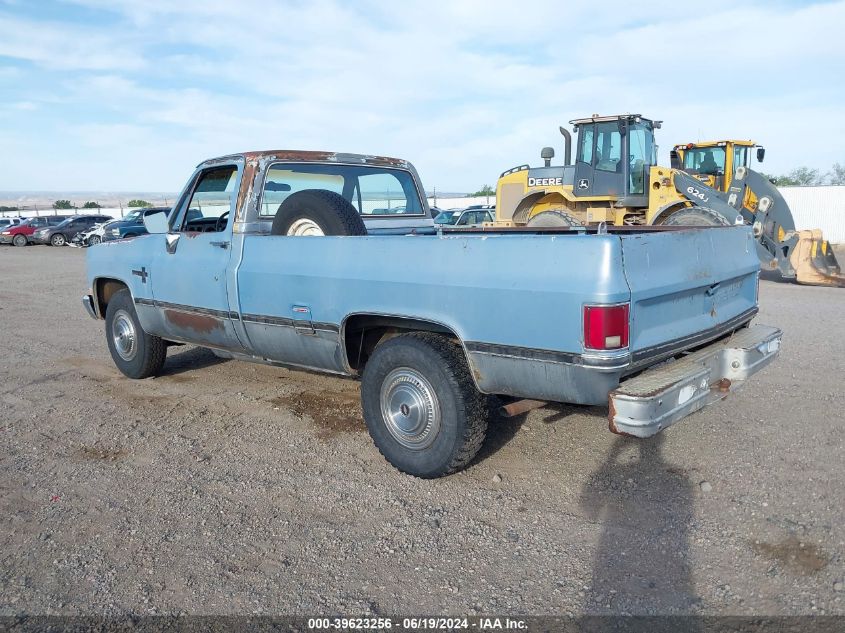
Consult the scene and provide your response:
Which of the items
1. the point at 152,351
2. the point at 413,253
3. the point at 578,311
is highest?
the point at 413,253

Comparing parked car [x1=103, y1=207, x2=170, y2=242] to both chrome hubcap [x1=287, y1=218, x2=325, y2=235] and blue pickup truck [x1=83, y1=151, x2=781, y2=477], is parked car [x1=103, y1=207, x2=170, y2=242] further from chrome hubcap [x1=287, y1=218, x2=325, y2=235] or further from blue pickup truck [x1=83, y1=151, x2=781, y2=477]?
chrome hubcap [x1=287, y1=218, x2=325, y2=235]

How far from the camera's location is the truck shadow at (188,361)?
719 centimetres

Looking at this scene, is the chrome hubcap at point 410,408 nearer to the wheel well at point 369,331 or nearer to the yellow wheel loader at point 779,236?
the wheel well at point 369,331

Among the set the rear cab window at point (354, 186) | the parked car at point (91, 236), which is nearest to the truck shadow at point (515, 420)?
the rear cab window at point (354, 186)

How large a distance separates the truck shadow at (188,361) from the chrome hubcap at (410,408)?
3.52 metres

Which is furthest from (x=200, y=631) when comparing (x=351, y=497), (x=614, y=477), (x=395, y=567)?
(x=614, y=477)

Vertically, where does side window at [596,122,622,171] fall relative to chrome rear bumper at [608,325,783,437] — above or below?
above

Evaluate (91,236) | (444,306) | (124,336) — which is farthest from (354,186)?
(91,236)

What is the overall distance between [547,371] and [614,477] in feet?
3.70

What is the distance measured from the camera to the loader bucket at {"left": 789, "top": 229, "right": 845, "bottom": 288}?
13.8 meters

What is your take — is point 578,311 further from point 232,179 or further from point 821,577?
point 232,179

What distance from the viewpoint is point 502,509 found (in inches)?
153

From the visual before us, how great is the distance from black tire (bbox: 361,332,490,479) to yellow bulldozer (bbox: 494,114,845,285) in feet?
29.5

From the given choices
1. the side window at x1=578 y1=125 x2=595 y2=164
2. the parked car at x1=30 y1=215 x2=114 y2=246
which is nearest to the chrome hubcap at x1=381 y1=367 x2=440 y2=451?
the side window at x1=578 y1=125 x2=595 y2=164
